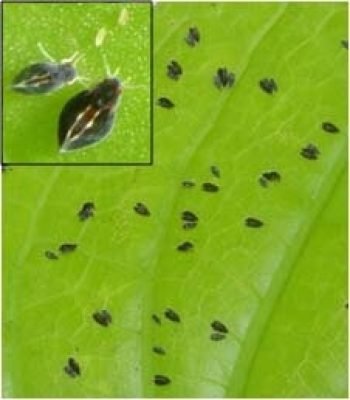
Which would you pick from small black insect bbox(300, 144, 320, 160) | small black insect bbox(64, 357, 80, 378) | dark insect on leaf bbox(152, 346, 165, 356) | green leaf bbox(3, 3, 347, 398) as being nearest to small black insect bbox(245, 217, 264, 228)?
green leaf bbox(3, 3, 347, 398)

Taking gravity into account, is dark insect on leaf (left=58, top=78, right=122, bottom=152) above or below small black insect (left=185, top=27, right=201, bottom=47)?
below

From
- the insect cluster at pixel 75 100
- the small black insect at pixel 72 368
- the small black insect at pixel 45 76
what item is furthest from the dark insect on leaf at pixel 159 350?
the small black insect at pixel 45 76

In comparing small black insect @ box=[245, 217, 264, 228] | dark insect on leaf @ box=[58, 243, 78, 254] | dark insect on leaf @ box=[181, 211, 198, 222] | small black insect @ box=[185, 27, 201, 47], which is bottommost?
dark insect on leaf @ box=[58, 243, 78, 254]

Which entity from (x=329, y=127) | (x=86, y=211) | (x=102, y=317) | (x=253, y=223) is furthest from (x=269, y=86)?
(x=102, y=317)

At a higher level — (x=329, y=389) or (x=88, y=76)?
(x=88, y=76)

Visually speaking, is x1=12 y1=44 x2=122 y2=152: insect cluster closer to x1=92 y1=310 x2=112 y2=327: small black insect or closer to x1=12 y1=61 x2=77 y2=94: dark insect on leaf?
x1=12 y1=61 x2=77 y2=94: dark insect on leaf

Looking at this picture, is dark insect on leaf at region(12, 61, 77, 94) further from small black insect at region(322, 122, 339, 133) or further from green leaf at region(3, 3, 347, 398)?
small black insect at region(322, 122, 339, 133)

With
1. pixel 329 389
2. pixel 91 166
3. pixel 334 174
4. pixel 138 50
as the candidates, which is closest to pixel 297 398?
pixel 329 389

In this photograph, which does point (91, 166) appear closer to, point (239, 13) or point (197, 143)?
point (197, 143)
